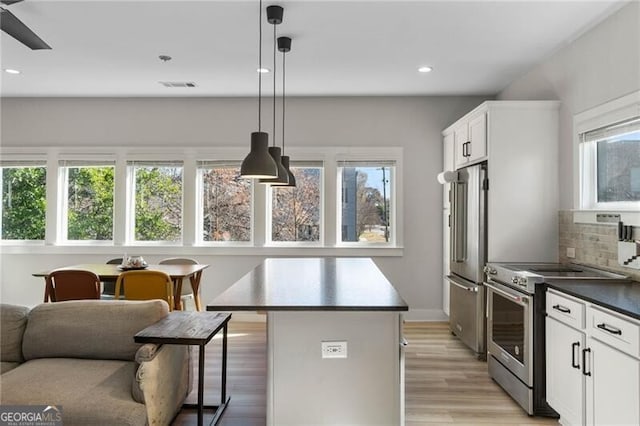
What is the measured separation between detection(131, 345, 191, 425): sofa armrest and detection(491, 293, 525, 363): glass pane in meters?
2.28

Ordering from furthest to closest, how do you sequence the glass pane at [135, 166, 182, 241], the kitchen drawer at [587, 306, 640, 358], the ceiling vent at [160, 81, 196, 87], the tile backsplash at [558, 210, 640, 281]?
the glass pane at [135, 166, 182, 241] < the ceiling vent at [160, 81, 196, 87] < the tile backsplash at [558, 210, 640, 281] < the kitchen drawer at [587, 306, 640, 358]

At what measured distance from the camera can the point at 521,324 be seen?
2834 millimetres

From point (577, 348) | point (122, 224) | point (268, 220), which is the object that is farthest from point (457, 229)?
point (122, 224)

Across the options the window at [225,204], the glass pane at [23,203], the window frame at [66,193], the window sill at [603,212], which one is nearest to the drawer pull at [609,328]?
the window sill at [603,212]

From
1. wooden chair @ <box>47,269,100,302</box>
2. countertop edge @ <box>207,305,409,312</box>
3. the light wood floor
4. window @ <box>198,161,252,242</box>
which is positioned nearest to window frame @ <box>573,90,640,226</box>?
the light wood floor

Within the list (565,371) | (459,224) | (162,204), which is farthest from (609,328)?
(162,204)

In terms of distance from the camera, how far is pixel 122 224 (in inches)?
207

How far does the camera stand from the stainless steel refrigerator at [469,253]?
3.66 m

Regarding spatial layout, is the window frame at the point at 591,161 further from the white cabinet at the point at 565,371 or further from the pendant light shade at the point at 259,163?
the pendant light shade at the point at 259,163

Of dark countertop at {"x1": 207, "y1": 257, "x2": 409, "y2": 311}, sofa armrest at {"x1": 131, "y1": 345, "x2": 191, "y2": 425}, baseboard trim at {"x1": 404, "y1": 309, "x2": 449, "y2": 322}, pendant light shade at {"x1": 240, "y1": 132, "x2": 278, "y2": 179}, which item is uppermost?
pendant light shade at {"x1": 240, "y1": 132, "x2": 278, "y2": 179}

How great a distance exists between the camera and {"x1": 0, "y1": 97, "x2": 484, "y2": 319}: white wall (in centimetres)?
512

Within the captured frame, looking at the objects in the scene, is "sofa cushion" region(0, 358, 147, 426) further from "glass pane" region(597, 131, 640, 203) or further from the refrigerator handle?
"glass pane" region(597, 131, 640, 203)

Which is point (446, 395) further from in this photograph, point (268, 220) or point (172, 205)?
point (172, 205)

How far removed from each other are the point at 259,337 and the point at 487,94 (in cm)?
387
